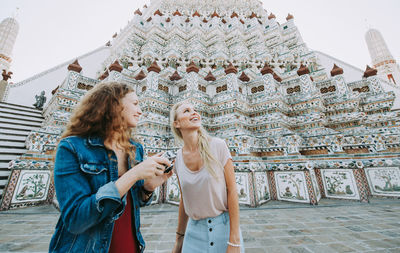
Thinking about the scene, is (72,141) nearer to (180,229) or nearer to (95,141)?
(95,141)

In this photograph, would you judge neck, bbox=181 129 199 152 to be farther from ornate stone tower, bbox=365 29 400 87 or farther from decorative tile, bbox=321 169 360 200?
ornate stone tower, bbox=365 29 400 87

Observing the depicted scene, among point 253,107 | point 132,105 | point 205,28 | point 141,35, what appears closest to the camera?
point 132,105

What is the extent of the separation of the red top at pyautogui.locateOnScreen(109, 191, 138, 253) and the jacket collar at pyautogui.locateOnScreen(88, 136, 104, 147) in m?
0.49

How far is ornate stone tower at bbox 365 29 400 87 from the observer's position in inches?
854

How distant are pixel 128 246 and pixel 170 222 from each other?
2.49 m

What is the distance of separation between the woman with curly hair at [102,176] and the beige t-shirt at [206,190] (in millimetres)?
289

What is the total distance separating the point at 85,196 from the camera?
2.80 ft

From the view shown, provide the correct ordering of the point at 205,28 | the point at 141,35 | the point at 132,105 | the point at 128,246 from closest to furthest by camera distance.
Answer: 1. the point at 128,246
2. the point at 132,105
3. the point at 141,35
4. the point at 205,28

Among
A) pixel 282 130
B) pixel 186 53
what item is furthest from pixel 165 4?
pixel 282 130

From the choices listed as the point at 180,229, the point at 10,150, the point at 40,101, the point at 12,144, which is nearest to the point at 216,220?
the point at 180,229

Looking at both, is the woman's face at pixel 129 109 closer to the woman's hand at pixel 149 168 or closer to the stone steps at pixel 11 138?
the woman's hand at pixel 149 168

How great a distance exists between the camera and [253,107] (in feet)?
24.3

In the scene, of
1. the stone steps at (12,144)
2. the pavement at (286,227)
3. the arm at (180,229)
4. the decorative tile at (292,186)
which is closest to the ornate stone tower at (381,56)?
the decorative tile at (292,186)

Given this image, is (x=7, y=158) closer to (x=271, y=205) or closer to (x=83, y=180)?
(x=83, y=180)
